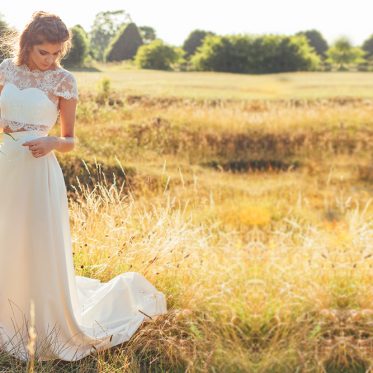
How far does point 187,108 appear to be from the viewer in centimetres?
1434

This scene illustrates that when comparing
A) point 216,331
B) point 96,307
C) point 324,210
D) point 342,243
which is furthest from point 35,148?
point 324,210

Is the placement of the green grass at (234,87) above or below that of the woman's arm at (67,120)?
below

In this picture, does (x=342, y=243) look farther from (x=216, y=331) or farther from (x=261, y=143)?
(x=261, y=143)

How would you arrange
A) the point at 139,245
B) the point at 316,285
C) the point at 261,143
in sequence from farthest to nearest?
the point at 261,143 < the point at 139,245 < the point at 316,285

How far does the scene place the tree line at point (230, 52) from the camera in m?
26.9

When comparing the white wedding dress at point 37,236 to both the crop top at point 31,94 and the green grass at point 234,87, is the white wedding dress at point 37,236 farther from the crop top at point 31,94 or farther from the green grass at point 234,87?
the green grass at point 234,87

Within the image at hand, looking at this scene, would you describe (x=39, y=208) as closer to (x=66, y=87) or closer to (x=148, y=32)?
(x=66, y=87)

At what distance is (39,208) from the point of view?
12.4 ft

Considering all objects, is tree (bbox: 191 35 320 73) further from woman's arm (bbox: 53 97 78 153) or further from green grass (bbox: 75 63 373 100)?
woman's arm (bbox: 53 97 78 153)

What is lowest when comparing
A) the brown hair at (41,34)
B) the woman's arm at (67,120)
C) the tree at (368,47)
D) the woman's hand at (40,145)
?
the woman's hand at (40,145)

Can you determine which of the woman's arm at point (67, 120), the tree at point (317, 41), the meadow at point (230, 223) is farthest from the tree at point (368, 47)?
the woman's arm at point (67, 120)

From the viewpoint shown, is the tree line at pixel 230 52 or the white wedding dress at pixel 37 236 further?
the tree line at pixel 230 52

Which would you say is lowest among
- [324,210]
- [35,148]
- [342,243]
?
[324,210]

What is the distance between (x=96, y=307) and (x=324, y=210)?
5.38 metres
